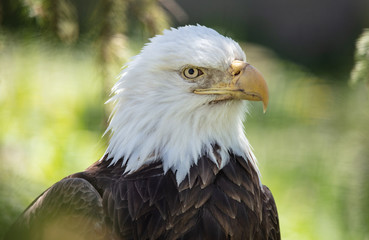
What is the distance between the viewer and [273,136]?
2.52m

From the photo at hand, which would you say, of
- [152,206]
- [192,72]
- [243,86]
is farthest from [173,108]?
[152,206]

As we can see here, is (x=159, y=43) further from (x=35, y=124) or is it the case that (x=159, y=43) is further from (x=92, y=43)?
(x=35, y=124)

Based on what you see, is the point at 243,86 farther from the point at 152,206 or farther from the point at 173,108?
the point at 152,206

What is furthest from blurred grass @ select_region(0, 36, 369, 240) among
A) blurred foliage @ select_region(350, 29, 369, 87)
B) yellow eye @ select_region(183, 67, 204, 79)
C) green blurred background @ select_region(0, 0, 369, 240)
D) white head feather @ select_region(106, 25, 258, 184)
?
yellow eye @ select_region(183, 67, 204, 79)

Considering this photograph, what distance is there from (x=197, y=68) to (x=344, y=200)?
1.01 m

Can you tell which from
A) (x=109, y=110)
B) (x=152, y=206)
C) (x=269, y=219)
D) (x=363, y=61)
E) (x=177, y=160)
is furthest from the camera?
(x=109, y=110)

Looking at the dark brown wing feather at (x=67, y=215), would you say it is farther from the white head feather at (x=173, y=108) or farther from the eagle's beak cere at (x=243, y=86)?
the eagle's beak cere at (x=243, y=86)

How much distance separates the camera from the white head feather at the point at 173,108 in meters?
2.36

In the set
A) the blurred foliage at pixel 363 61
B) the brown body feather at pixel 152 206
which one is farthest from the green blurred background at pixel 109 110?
the brown body feather at pixel 152 206

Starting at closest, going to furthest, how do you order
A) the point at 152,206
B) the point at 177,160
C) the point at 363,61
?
the point at 363,61 → the point at 152,206 → the point at 177,160

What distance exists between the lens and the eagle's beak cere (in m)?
2.29

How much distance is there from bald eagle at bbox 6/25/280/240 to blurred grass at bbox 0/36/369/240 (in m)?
0.18

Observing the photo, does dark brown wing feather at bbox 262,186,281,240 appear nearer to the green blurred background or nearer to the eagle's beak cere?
the green blurred background

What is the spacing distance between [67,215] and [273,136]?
3.03ft
